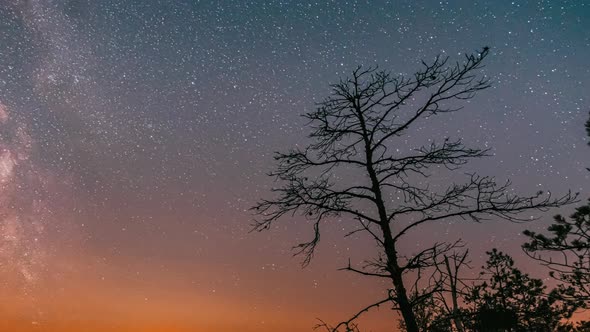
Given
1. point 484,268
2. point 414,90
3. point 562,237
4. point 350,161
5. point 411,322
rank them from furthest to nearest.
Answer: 1. point 484,268
2. point 562,237
3. point 350,161
4. point 414,90
5. point 411,322

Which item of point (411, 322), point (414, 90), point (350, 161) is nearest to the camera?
point (411, 322)

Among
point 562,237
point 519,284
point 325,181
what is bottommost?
point 325,181

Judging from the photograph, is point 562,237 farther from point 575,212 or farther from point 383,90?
point 383,90

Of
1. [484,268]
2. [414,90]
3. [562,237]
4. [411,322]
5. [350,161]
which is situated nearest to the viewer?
[411,322]

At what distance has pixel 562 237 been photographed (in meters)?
11.3

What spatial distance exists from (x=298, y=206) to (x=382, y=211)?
1185 millimetres

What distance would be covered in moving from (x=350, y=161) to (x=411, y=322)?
2.35m

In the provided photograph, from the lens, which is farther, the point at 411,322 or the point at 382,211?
the point at 382,211

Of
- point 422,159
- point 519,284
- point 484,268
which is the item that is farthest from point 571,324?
point 422,159

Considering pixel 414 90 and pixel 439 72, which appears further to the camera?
pixel 414 90

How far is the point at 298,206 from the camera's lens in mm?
6000

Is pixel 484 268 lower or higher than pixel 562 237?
higher

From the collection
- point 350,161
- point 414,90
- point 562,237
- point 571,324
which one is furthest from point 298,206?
point 571,324

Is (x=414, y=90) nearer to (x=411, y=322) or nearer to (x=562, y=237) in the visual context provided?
(x=411, y=322)
